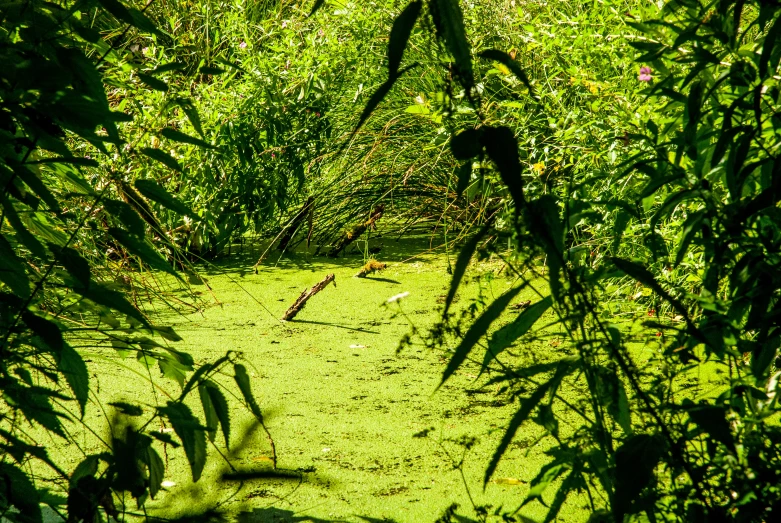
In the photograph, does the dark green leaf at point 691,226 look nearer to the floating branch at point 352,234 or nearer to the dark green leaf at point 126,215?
the dark green leaf at point 126,215

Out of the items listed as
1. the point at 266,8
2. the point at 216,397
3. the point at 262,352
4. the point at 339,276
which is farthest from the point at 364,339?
the point at 266,8

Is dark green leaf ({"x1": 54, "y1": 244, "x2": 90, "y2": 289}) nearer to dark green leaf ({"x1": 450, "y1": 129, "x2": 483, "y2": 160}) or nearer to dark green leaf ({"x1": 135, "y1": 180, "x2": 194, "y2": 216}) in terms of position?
dark green leaf ({"x1": 135, "y1": 180, "x2": 194, "y2": 216})

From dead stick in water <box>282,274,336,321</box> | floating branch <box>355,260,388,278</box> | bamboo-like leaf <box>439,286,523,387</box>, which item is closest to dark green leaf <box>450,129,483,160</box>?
bamboo-like leaf <box>439,286,523,387</box>

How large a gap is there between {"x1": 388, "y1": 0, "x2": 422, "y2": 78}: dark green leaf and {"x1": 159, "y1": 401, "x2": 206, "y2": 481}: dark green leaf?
20.5 inches

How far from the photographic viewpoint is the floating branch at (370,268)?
3.98m

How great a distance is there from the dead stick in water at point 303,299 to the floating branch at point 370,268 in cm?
29

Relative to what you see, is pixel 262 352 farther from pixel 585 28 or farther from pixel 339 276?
pixel 585 28

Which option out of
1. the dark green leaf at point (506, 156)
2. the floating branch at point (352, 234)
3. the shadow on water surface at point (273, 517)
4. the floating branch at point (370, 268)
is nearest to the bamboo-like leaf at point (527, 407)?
the dark green leaf at point (506, 156)

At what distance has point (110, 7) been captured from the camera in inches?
35.4

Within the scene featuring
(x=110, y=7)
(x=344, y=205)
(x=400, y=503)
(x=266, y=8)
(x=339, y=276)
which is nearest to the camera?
(x=110, y=7)

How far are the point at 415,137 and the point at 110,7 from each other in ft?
11.6

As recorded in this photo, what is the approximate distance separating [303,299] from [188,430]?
246 cm

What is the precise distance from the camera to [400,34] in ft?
2.19

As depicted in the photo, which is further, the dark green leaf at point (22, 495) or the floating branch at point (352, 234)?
the floating branch at point (352, 234)
